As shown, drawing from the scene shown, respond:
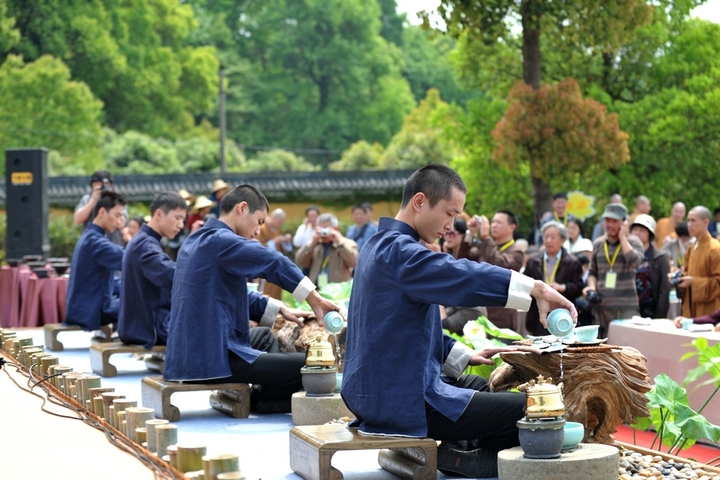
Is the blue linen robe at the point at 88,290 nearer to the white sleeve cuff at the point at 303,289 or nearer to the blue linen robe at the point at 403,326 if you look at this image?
the white sleeve cuff at the point at 303,289

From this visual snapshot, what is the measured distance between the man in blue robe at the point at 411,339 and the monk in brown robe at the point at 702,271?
442 centimetres

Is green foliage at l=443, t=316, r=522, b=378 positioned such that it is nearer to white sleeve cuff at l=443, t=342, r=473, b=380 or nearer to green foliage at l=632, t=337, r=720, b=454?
green foliage at l=632, t=337, r=720, b=454

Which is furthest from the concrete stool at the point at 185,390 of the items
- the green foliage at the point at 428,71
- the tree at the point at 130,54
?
the green foliage at the point at 428,71

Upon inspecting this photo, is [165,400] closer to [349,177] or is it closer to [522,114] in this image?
[522,114]

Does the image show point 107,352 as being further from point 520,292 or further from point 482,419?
point 520,292

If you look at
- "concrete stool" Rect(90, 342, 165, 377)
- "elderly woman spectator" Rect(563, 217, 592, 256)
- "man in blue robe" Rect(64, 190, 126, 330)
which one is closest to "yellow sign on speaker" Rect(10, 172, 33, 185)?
"man in blue robe" Rect(64, 190, 126, 330)

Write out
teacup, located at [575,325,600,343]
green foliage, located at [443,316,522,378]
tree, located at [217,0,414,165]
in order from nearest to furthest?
teacup, located at [575,325,600,343] → green foliage, located at [443,316,522,378] → tree, located at [217,0,414,165]

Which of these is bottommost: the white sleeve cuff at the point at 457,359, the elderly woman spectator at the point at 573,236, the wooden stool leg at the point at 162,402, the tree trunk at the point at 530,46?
the wooden stool leg at the point at 162,402

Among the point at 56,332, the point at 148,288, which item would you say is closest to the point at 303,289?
the point at 148,288

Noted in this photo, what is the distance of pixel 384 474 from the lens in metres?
4.30

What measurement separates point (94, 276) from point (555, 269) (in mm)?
3980

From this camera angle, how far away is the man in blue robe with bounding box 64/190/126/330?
339 inches

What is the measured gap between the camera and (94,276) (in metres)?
8.72

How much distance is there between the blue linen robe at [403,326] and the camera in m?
3.74
